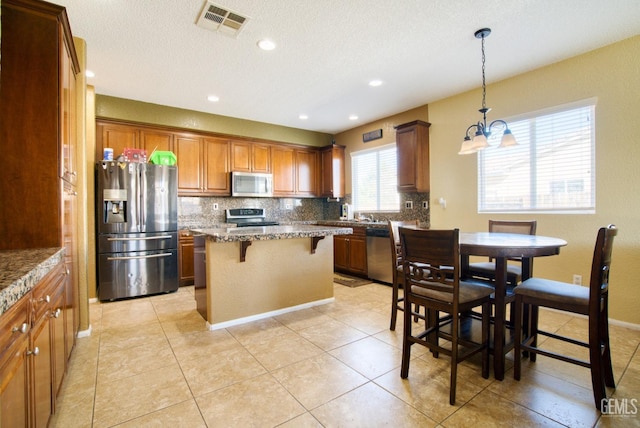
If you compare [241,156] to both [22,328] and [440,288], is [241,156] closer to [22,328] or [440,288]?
[440,288]

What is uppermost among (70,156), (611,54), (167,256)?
(611,54)

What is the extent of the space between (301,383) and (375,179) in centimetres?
400

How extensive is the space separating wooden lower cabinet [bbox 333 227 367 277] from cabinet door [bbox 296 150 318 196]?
1.25 metres

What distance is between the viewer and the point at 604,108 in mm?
2879

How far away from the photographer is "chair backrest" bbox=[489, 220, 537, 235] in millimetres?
2803

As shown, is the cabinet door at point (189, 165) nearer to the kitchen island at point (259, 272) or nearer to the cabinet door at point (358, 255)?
the kitchen island at point (259, 272)

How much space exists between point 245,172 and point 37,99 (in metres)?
3.40

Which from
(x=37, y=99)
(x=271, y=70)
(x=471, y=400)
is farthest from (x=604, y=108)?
(x=37, y=99)

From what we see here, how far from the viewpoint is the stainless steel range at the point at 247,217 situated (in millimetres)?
5084

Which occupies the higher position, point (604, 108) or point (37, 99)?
point (604, 108)

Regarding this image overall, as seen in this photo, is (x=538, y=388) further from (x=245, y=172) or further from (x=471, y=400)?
(x=245, y=172)

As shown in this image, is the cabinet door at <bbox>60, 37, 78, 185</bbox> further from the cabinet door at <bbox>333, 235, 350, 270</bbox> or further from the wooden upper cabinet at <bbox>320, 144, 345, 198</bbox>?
the wooden upper cabinet at <bbox>320, 144, 345, 198</bbox>

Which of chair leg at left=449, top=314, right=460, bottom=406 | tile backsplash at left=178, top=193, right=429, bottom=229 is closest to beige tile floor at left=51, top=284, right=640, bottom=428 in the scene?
chair leg at left=449, top=314, right=460, bottom=406

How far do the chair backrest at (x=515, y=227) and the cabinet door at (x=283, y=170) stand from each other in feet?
11.6
